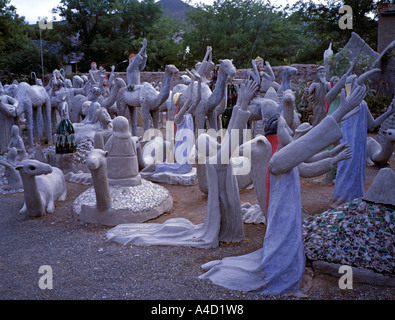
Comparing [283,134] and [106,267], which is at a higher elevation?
[283,134]

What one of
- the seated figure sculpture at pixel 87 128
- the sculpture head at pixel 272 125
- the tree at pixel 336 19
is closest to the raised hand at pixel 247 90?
the sculpture head at pixel 272 125

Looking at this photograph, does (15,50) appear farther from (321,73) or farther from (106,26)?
(321,73)

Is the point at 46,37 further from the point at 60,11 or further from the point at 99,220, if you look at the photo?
the point at 99,220

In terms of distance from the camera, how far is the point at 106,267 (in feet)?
12.6

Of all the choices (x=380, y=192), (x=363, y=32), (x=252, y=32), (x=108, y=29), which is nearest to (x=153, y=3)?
(x=108, y=29)

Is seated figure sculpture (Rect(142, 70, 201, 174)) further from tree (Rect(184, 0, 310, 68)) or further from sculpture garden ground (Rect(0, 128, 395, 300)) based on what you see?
tree (Rect(184, 0, 310, 68))

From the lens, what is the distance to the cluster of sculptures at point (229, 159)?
10.5 feet

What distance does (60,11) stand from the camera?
963 inches

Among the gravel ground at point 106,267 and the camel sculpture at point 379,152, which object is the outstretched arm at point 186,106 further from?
the camel sculpture at point 379,152

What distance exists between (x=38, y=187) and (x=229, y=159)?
3404mm

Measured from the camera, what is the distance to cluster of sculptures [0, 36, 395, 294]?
319 centimetres

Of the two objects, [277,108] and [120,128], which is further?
[277,108]

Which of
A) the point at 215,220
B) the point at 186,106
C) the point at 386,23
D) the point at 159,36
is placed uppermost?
the point at 159,36

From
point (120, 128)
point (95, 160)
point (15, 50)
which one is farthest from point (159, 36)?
point (95, 160)
